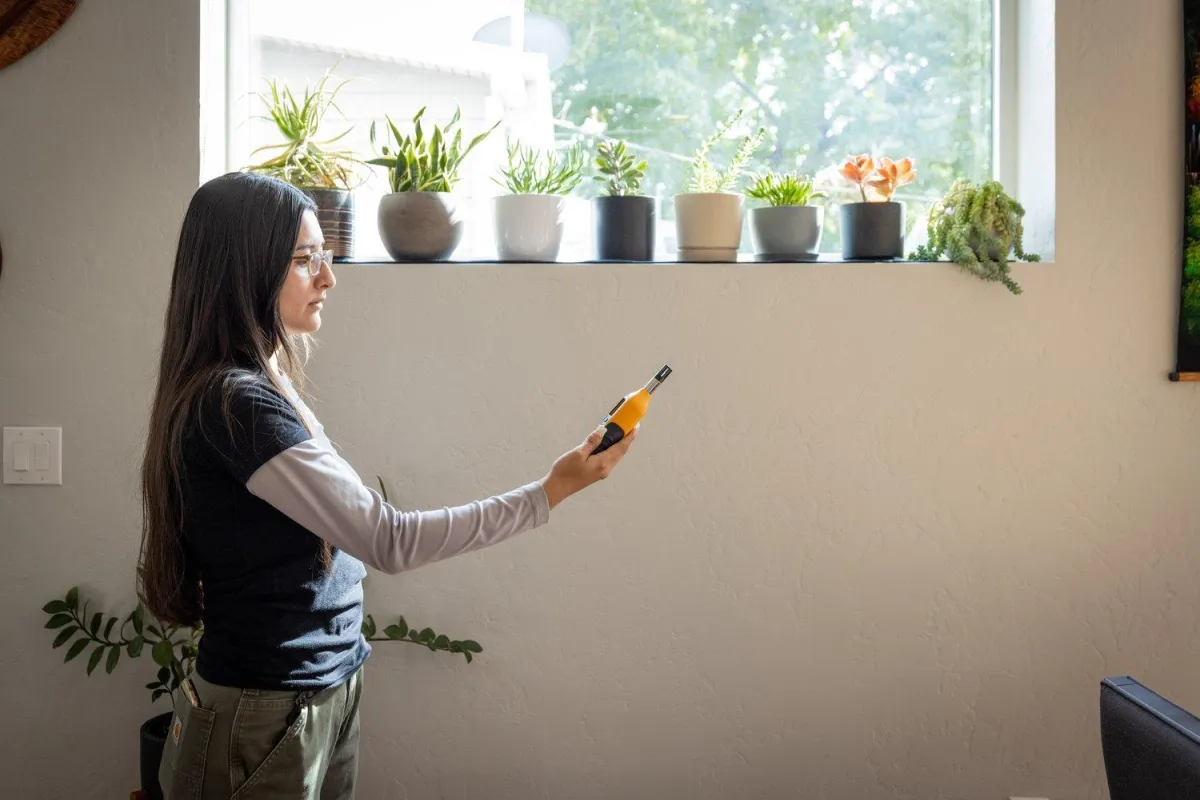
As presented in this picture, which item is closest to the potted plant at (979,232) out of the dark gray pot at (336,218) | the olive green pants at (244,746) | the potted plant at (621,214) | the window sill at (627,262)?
the window sill at (627,262)

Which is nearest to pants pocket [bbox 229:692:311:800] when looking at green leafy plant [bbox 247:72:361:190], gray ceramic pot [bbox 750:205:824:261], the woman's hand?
the woman's hand

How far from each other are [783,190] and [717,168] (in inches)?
7.5

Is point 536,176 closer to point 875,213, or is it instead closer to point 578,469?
point 875,213

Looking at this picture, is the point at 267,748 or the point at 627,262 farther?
the point at 627,262

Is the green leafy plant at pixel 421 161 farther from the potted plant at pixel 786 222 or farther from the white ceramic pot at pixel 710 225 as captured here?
the potted plant at pixel 786 222

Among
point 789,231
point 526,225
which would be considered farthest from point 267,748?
point 789,231

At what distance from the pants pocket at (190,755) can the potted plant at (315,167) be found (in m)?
0.89

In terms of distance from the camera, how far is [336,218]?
173 centimetres

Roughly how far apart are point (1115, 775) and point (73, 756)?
5.43ft

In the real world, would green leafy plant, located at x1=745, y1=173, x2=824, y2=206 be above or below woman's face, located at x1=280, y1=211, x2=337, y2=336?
above

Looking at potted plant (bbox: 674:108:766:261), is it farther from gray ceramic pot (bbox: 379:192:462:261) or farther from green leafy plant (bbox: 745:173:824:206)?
gray ceramic pot (bbox: 379:192:462:261)

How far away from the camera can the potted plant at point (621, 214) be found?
5.75ft

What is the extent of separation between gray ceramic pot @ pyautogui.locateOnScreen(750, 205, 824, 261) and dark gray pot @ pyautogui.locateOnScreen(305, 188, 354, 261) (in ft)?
2.41

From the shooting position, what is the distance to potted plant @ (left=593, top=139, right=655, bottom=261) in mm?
1751
